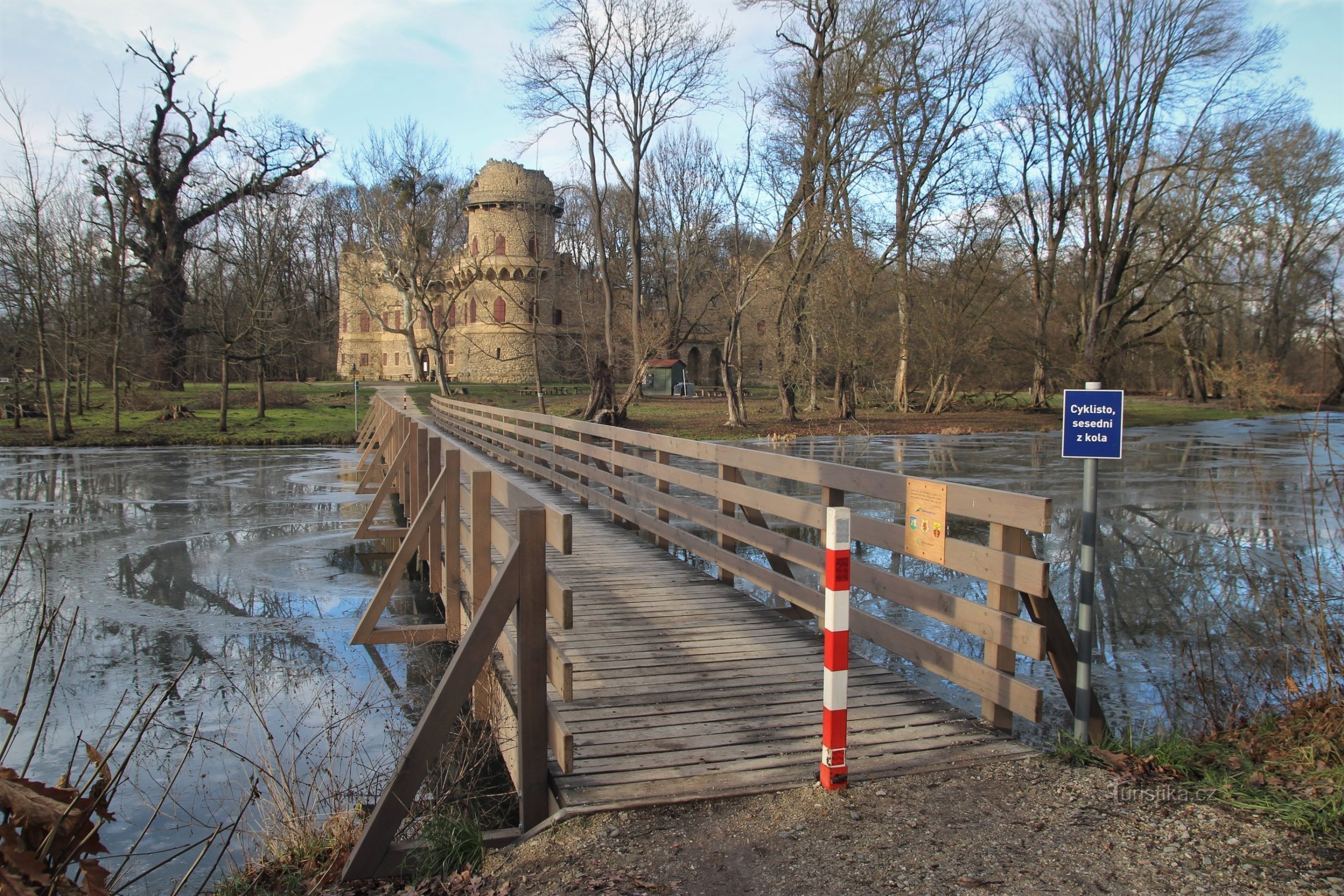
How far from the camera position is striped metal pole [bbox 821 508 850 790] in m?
3.78

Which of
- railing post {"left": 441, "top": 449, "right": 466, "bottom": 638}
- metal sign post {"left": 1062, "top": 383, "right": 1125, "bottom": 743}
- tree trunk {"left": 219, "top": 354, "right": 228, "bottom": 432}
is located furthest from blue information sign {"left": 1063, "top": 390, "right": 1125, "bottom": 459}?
tree trunk {"left": 219, "top": 354, "right": 228, "bottom": 432}

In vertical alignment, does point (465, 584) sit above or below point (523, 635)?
below

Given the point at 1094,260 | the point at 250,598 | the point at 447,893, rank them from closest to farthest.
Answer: the point at 447,893, the point at 250,598, the point at 1094,260

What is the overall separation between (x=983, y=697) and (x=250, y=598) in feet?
22.7

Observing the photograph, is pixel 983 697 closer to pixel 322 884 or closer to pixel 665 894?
pixel 665 894

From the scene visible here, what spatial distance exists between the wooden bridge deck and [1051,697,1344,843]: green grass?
484 millimetres

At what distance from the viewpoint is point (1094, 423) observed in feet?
14.3

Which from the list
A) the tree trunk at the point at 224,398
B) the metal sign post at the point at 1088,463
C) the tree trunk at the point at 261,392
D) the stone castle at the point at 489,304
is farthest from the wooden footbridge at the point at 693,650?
the stone castle at the point at 489,304

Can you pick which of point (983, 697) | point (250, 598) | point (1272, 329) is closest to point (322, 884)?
point (983, 697)

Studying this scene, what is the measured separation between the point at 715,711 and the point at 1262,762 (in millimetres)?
2489

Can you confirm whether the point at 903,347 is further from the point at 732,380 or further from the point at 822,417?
the point at 732,380

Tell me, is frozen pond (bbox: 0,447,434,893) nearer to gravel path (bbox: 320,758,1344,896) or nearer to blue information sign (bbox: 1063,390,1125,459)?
gravel path (bbox: 320,758,1344,896)

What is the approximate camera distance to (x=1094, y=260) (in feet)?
127

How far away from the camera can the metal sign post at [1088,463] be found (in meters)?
4.25
